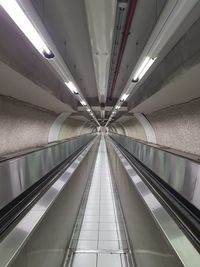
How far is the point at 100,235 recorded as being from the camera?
4.06 m

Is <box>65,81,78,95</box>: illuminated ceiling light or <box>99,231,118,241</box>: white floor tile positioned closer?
<box>65,81,78,95</box>: illuminated ceiling light

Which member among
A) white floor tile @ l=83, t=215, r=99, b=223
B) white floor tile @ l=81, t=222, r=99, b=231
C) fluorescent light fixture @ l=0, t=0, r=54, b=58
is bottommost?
white floor tile @ l=83, t=215, r=99, b=223

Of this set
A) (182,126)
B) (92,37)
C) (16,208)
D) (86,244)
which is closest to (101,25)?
(92,37)

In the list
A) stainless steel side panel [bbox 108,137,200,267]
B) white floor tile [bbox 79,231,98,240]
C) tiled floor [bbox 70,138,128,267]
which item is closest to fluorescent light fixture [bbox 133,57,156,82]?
stainless steel side panel [bbox 108,137,200,267]

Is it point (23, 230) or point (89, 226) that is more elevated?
point (23, 230)

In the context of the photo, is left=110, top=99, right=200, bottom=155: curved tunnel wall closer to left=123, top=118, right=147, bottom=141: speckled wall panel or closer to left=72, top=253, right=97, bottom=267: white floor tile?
left=123, top=118, right=147, bottom=141: speckled wall panel

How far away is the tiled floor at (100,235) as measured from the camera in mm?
3203

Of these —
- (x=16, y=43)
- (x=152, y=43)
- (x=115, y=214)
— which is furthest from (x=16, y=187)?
(x=115, y=214)

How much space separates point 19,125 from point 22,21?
434 centimetres

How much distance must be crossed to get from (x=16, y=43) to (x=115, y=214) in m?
4.08

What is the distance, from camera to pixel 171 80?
2789 millimetres

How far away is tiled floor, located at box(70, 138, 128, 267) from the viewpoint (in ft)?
10.5

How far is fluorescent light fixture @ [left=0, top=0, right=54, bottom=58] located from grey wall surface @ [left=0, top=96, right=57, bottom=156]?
106 inches

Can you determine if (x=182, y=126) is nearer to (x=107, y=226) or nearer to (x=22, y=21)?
(x=107, y=226)
